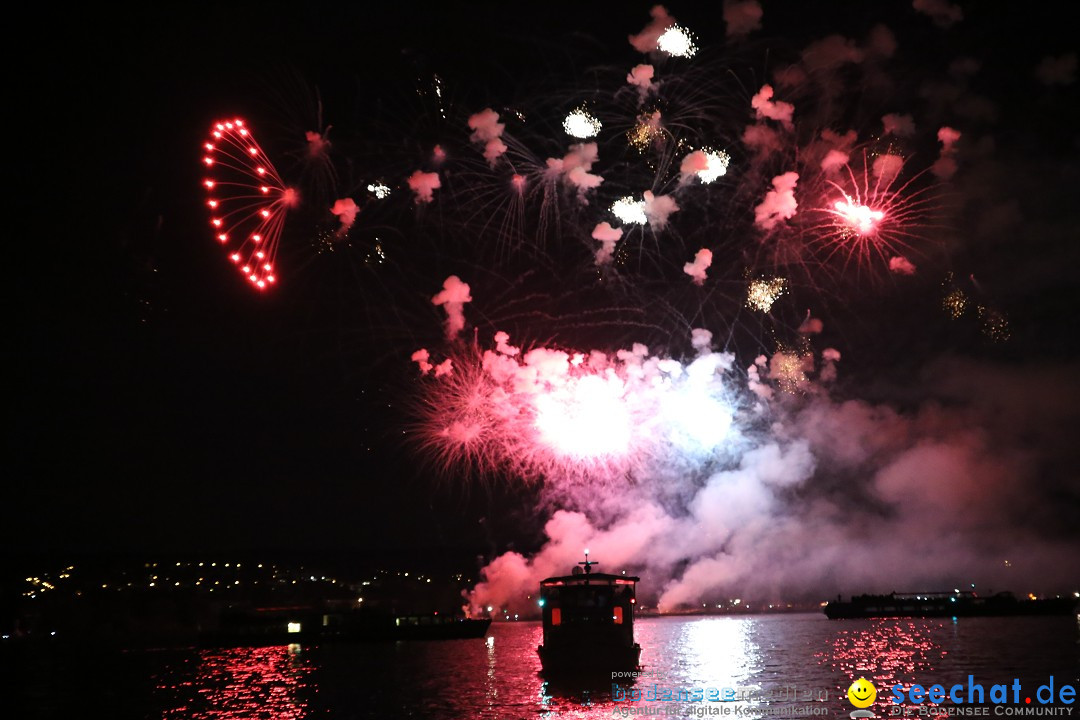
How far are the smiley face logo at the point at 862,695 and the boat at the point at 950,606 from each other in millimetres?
132235

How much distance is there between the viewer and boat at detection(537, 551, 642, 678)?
158 feet

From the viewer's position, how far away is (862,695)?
36.2m

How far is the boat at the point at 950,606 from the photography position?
153125mm

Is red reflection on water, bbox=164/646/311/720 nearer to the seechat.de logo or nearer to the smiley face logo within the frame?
the seechat.de logo

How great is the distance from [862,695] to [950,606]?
459 ft

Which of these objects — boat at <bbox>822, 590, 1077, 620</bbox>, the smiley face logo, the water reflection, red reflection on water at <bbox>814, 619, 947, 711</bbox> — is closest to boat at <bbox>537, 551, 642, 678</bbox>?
the water reflection

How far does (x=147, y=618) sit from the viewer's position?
141 metres

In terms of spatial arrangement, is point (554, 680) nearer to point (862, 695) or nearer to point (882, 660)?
point (862, 695)

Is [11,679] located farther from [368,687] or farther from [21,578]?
[21,578]

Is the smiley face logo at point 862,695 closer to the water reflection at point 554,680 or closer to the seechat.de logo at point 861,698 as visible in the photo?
the seechat.de logo at point 861,698

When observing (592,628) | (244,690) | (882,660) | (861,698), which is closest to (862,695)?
(861,698)

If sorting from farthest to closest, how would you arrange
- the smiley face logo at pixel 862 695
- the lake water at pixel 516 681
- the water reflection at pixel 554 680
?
the water reflection at pixel 554 680
the lake water at pixel 516 681
the smiley face logo at pixel 862 695

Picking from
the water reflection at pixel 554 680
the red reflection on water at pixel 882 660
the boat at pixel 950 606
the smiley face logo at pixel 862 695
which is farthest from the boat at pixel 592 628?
the boat at pixel 950 606

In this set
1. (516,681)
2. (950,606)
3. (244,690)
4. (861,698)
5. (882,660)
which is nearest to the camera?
(861,698)
